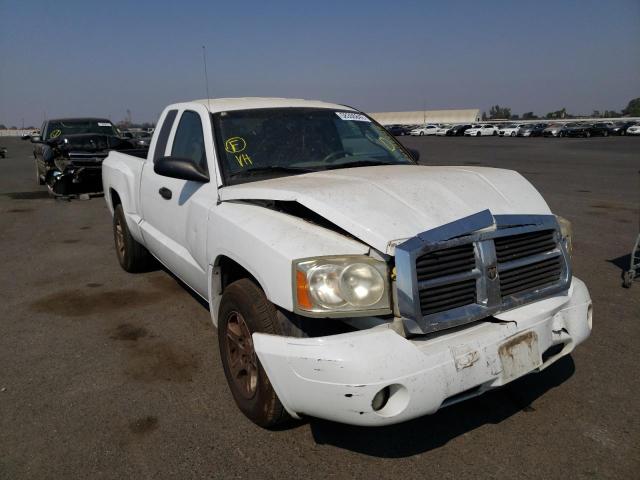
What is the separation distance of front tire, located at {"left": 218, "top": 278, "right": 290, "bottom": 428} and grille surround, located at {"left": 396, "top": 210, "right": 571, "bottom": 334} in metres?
0.69

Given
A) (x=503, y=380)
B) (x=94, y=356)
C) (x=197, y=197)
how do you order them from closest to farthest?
(x=503, y=380) → (x=197, y=197) → (x=94, y=356)

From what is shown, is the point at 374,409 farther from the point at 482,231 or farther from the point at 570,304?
the point at 570,304

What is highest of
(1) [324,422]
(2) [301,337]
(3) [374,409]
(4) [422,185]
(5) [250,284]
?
(4) [422,185]

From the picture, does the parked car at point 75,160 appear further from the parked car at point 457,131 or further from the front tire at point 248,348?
the parked car at point 457,131

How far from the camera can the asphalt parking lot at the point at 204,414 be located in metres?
2.59

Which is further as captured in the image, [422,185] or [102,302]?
[102,302]

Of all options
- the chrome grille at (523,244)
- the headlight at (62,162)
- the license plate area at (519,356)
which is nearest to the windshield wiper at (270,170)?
the chrome grille at (523,244)

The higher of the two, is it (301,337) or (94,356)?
(301,337)

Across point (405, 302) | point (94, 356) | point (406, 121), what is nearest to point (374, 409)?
point (405, 302)

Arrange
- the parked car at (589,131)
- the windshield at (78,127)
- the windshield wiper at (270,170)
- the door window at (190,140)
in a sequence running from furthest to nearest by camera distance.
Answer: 1. the parked car at (589,131)
2. the windshield at (78,127)
3. the door window at (190,140)
4. the windshield wiper at (270,170)

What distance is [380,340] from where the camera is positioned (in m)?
2.29

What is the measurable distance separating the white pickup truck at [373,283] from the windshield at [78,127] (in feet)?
36.1

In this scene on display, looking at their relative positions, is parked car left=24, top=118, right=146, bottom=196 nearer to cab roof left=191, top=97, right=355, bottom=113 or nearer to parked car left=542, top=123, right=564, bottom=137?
cab roof left=191, top=97, right=355, bottom=113

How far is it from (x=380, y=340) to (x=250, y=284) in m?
0.83
